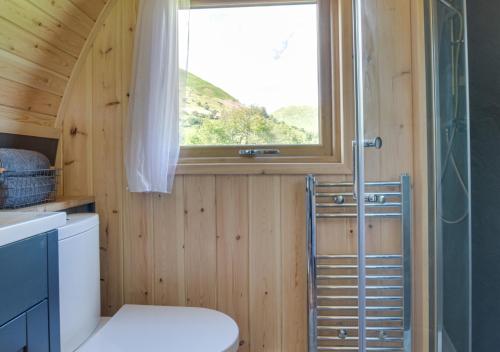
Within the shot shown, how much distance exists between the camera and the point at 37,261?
855mm

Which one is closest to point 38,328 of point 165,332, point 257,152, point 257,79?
point 165,332

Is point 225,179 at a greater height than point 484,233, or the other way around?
point 225,179

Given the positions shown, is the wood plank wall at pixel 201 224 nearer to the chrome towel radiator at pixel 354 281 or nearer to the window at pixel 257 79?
the chrome towel radiator at pixel 354 281

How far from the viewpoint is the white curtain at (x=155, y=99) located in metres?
1.40

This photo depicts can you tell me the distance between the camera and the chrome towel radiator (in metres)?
1.36

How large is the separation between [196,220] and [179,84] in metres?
0.63

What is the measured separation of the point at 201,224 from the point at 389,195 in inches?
34.2

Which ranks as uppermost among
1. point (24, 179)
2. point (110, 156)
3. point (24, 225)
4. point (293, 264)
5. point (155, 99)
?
point (155, 99)

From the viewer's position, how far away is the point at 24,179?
3.92 ft

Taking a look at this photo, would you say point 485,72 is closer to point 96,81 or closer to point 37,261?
point 37,261

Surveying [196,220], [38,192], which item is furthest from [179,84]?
[38,192]

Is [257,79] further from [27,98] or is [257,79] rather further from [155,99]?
[27,98]

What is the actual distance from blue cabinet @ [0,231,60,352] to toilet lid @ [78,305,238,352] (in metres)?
0.18

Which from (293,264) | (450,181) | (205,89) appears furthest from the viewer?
(205,89)
